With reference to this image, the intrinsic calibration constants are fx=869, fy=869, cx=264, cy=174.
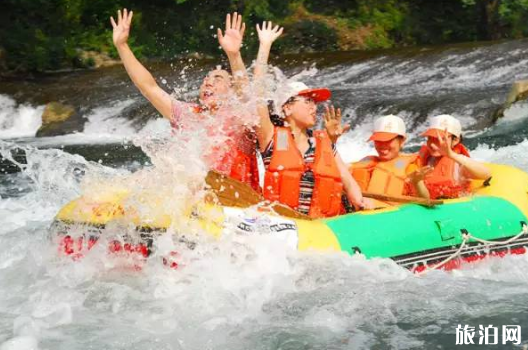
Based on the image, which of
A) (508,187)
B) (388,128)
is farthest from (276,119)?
(508,187)

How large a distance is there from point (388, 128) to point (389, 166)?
0.80ft

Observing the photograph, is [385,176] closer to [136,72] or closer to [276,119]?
[276,119]

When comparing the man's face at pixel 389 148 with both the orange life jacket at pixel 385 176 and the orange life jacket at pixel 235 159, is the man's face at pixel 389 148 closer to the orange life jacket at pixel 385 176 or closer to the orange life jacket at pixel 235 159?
the orange life jacket at pixel 385 176

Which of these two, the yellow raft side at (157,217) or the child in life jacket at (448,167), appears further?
the child in life jacket at (448,167)

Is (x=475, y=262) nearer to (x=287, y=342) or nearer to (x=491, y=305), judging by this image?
(x=491, y=305)

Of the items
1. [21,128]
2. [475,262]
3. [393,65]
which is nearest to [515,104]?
[393,65]

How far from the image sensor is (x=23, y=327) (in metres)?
4.15

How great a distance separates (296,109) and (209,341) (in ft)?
4.76

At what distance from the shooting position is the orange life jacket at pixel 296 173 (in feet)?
15.6

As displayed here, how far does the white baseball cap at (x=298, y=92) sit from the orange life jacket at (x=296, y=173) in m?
0.18

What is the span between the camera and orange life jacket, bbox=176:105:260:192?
4824 millimetres

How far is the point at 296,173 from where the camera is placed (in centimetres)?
477

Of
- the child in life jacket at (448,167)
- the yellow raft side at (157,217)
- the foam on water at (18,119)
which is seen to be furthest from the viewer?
the foam on water at (18,119)

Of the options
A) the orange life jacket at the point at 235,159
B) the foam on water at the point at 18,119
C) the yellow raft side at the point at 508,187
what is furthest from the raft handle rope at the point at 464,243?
the foam on water at the point at 18,119
